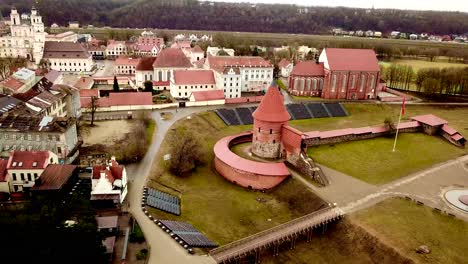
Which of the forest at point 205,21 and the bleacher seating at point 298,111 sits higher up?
the forest at point 205,21

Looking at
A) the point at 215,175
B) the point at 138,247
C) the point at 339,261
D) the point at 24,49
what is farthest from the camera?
the point at 24,49

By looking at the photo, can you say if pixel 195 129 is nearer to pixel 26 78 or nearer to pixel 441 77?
pixel 26 78

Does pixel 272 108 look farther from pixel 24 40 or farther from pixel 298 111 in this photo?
pixel 24 40

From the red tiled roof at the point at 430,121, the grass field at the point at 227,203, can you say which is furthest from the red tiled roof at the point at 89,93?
the red tiled roof at the point at 430,121

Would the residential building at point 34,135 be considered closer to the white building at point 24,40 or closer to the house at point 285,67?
the white building at point 24,40

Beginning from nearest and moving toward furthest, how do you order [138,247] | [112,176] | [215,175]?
[138,247] < [112,176] < [215,175]

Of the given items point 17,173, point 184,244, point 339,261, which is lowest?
point 339,261

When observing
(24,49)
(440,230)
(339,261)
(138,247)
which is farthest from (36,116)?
(24,49)
